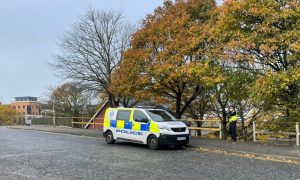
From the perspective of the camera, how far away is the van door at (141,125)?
15922 millimetres

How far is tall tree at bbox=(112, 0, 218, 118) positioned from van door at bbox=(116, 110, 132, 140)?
3.81 meters

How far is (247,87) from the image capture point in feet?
55.4

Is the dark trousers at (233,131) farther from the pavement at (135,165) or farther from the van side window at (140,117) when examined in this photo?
the van side window at (140,117)

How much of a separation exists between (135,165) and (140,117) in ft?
17.3

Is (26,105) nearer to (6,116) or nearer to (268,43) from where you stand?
(6,116)

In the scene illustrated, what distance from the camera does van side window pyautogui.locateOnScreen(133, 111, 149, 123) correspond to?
1615cm

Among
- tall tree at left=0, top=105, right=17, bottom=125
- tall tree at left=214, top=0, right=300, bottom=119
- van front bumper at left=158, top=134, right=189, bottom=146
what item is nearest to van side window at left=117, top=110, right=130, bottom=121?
van front bumper at left=158, top=134, right=189, bottom=146

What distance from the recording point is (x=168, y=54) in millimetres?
20797

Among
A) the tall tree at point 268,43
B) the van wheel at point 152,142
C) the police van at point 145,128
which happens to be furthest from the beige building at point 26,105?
the tall tree at point 268,43

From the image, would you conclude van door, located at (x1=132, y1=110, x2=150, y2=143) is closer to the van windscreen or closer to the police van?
the police van

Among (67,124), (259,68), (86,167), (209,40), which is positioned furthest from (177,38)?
(67,124)

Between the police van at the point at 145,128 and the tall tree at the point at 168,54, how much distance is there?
3.54m

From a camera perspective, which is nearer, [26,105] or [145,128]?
[145,128]

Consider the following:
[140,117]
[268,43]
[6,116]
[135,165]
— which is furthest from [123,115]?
[6,116]
